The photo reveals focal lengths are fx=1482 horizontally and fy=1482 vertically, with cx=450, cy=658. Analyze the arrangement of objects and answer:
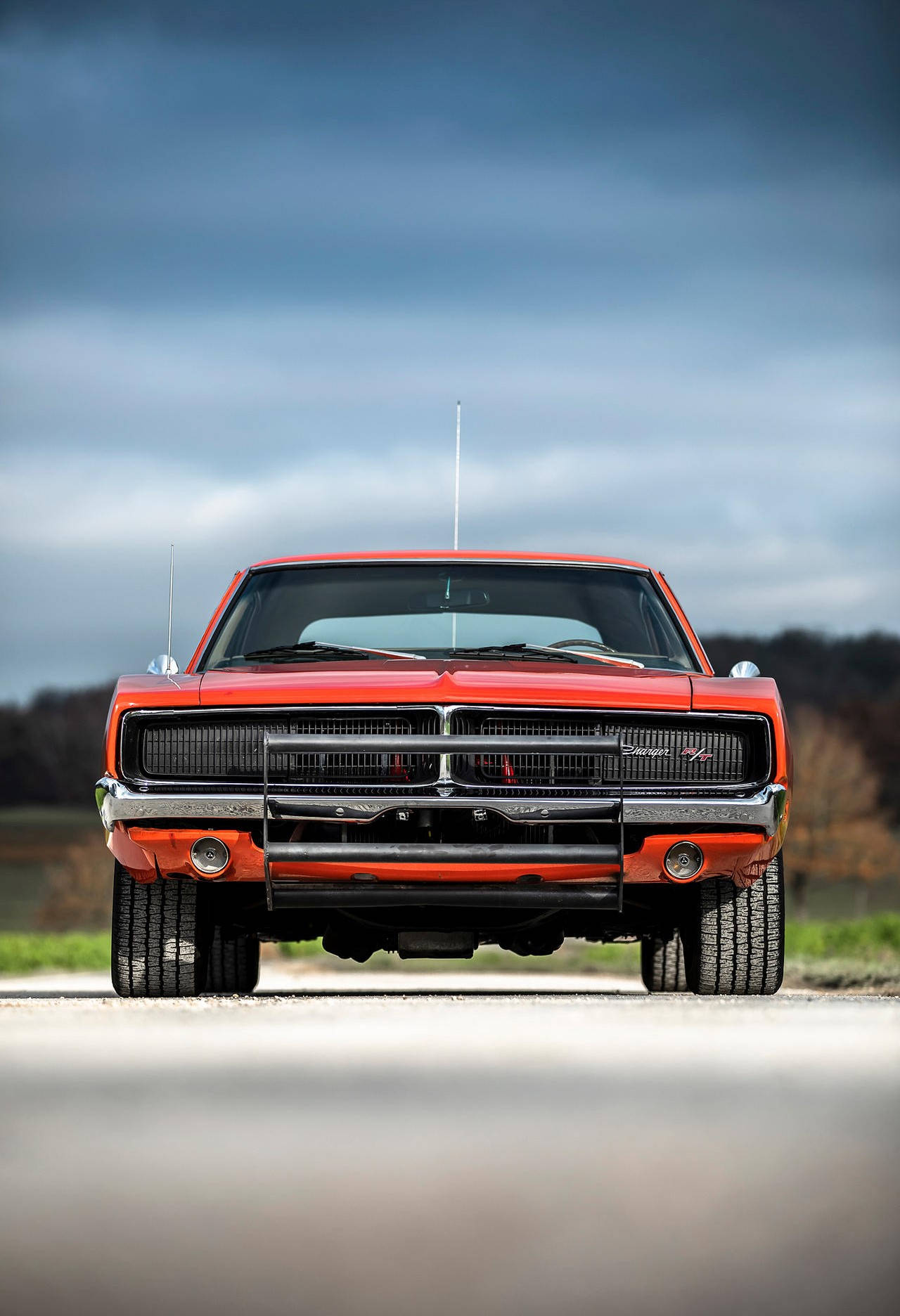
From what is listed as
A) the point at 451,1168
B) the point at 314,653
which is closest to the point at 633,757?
the point at 314,653

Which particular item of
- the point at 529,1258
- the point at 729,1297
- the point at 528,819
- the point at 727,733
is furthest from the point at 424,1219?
the point at 727,733

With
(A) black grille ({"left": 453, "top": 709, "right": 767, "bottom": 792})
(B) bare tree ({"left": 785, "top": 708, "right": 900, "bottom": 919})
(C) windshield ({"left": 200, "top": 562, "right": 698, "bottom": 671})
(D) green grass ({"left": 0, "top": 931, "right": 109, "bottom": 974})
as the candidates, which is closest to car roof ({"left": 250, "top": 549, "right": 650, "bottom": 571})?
(C) windshield ({"left": 200, "top": 562, "right": 698, "bottom": 671})

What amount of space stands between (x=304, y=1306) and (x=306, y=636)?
464 centimetres

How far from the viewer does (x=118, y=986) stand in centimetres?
576

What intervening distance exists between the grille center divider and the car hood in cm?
15

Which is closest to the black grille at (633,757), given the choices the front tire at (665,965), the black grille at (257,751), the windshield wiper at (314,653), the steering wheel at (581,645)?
the black grille at (257,751)

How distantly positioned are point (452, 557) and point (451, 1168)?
14.1 feet

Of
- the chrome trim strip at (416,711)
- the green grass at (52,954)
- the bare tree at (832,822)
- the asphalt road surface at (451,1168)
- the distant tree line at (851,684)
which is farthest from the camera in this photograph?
the distant tree line at (851,684)

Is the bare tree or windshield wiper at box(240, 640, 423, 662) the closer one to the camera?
windshield wiper at box(240, 640, 423, 662)

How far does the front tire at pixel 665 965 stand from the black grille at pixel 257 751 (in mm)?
2261

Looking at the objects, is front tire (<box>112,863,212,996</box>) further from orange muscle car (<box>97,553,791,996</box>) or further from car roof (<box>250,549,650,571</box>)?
car roof (<box>250,549,650,571</box>)

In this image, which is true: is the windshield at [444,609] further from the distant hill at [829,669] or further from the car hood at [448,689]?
the distant hill at [829,669]

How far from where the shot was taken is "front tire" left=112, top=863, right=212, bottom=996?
566 centimetres

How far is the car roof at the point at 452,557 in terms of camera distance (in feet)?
22.6
